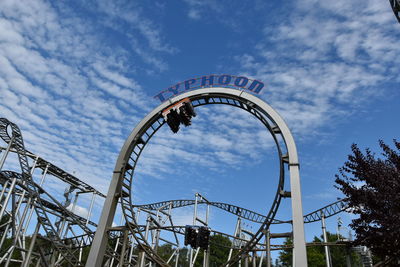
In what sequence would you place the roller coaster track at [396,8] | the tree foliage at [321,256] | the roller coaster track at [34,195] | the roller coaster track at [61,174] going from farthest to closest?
the tree foliage at [321,256] < the roller coaster track at [61,174] < the roller coaster track at [34,195] < the roller coaster track at [396,8]

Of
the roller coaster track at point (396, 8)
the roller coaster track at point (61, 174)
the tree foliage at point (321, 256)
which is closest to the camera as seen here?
the roller coaster track at point (396, 8)

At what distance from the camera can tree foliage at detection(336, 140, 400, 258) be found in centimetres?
899

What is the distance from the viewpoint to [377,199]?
9.61 metres

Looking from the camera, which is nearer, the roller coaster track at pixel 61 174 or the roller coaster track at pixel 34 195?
the roller coaster track at pixel 34 195

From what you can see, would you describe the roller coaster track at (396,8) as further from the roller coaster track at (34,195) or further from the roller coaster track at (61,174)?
the roller coaster track at (61,174)

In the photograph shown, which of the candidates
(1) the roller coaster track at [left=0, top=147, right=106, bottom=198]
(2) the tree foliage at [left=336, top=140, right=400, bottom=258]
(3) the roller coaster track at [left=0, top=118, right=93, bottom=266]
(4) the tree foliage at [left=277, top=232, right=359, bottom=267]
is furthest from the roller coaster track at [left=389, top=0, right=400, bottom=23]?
(4) the tree foliage at [left=277, top=232, right=359, bottom=267]

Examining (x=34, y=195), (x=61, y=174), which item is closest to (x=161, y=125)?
(x=34, y=195)

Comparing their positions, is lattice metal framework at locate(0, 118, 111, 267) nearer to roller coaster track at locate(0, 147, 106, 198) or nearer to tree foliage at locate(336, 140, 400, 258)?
roller coaster track at locate(0, 147, 106, 198)

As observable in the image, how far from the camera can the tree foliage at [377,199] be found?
899 centimetres

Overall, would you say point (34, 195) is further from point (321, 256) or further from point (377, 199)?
point (321, 256)

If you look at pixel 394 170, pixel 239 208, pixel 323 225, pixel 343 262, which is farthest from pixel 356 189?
pixel 343 262

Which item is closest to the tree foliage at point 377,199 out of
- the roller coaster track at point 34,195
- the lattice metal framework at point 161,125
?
the lattice metal framework at point 161,125

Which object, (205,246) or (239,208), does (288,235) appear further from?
(239,208)

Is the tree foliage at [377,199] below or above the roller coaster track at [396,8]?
below
